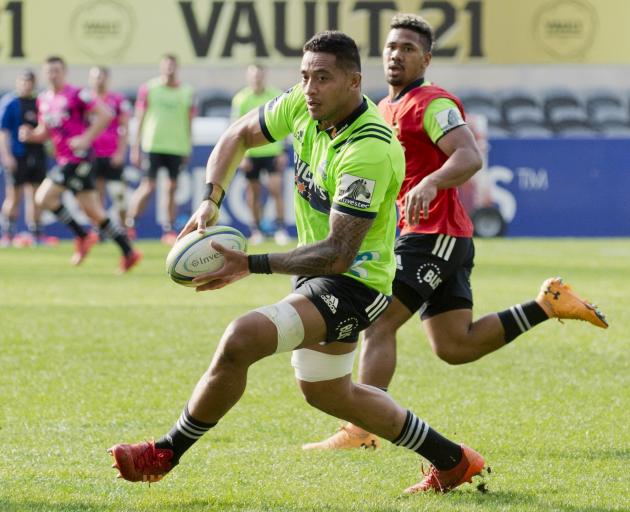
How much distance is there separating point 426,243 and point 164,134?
1225 centimetres

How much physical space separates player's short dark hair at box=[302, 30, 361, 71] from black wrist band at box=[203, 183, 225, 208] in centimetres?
76

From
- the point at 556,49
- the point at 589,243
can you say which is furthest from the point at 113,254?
the point at 556,49

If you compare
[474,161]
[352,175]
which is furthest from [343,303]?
[474,161]

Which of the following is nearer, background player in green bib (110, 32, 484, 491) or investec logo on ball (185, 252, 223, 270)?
background player in green bib (110, 32, 484, 491)

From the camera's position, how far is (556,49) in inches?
1205

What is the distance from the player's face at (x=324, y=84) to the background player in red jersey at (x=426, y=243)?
123 centimetres

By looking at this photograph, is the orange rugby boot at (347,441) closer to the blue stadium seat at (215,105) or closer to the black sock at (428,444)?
the black sock at (428,444)

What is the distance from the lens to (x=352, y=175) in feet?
15.9

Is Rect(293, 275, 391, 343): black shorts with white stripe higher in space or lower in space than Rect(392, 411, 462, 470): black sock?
higher

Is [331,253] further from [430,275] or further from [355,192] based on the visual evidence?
[430,275]

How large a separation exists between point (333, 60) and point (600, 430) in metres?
2.77

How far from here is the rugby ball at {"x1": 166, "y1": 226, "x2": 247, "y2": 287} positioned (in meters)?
4.96

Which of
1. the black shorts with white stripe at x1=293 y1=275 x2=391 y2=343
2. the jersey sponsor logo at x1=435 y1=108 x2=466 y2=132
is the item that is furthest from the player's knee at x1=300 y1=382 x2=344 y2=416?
the jersey sponsor logo at x1=435 y1=108 x2=466 y2=132

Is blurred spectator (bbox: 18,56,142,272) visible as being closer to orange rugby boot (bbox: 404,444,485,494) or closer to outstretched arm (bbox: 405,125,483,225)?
outstretched arm (bbox: 405,125,483,225)
